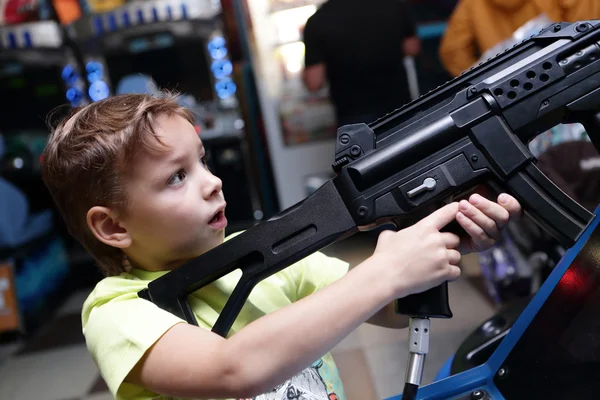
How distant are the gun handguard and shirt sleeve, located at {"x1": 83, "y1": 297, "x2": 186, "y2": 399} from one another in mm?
37

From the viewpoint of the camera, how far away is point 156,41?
2811 millimetres

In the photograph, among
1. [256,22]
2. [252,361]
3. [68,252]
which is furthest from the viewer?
[68,252]

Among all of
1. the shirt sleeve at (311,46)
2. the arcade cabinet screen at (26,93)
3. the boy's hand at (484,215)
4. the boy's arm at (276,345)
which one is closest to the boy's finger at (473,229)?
the boy's hand at (484,215)

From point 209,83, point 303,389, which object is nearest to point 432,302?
point 303,389

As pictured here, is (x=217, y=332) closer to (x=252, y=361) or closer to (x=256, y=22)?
(x=252, y=361)

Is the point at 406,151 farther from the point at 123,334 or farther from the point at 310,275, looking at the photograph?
the point at 123,334

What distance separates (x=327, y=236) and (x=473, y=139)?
20cm

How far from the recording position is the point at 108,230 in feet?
2.46

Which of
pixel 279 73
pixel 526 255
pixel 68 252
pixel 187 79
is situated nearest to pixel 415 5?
pixel 279 73

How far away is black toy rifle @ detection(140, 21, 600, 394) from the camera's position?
2.15 ft

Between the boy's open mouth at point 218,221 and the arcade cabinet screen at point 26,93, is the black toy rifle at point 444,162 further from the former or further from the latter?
the arcade cabinet screen at point 26,93

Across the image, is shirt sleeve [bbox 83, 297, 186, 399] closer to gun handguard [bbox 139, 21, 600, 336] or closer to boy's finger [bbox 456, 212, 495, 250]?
gun handguard [bbox 139, 21, 600, 336]

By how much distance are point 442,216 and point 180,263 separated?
0.36 meters

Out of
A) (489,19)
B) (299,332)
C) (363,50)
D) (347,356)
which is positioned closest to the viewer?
(299,332)
